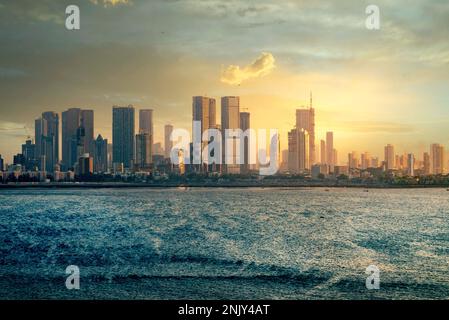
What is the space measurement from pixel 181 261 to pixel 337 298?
11894 mm

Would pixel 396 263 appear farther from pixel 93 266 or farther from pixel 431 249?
pixel 93 266

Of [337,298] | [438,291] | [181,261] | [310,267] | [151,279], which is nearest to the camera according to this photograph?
[337,298]

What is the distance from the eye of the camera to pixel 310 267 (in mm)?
28594

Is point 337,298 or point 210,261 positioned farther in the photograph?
point 210,261

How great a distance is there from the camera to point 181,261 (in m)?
30.4
